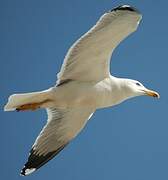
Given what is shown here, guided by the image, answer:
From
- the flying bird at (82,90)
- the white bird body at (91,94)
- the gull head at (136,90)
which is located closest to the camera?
the flying bird at (82,90)

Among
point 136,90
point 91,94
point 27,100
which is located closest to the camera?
point 27,100

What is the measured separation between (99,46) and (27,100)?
3.89ft

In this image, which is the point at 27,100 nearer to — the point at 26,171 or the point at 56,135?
the point at 56,135

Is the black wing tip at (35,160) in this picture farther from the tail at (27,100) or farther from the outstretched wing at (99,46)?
the outstretched wing at (99,46)

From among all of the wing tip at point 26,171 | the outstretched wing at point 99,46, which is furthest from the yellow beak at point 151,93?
the wing tip at point 26,171

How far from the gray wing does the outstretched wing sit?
1.71 ft

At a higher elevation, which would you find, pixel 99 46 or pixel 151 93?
pixel 99 46

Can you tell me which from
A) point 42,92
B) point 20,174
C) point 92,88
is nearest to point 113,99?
point 92,88

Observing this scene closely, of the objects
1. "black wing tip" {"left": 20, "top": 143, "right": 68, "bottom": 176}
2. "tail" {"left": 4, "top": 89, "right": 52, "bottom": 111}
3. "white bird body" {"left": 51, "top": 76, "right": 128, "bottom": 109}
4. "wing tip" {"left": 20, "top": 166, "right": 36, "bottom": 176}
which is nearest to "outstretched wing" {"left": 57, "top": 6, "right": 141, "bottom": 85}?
"white bird body" {"left": 51, "top": 76, "right": 128, "bottom": 109}

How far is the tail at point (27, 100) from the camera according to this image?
10.2 metres

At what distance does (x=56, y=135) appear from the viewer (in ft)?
35.4

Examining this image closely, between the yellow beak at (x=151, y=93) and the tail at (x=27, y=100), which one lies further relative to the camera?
the yellow beak at (x=151, y=93)

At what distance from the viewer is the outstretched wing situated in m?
9.80

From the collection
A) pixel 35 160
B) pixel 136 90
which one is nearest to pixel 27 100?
pixel 35 160
